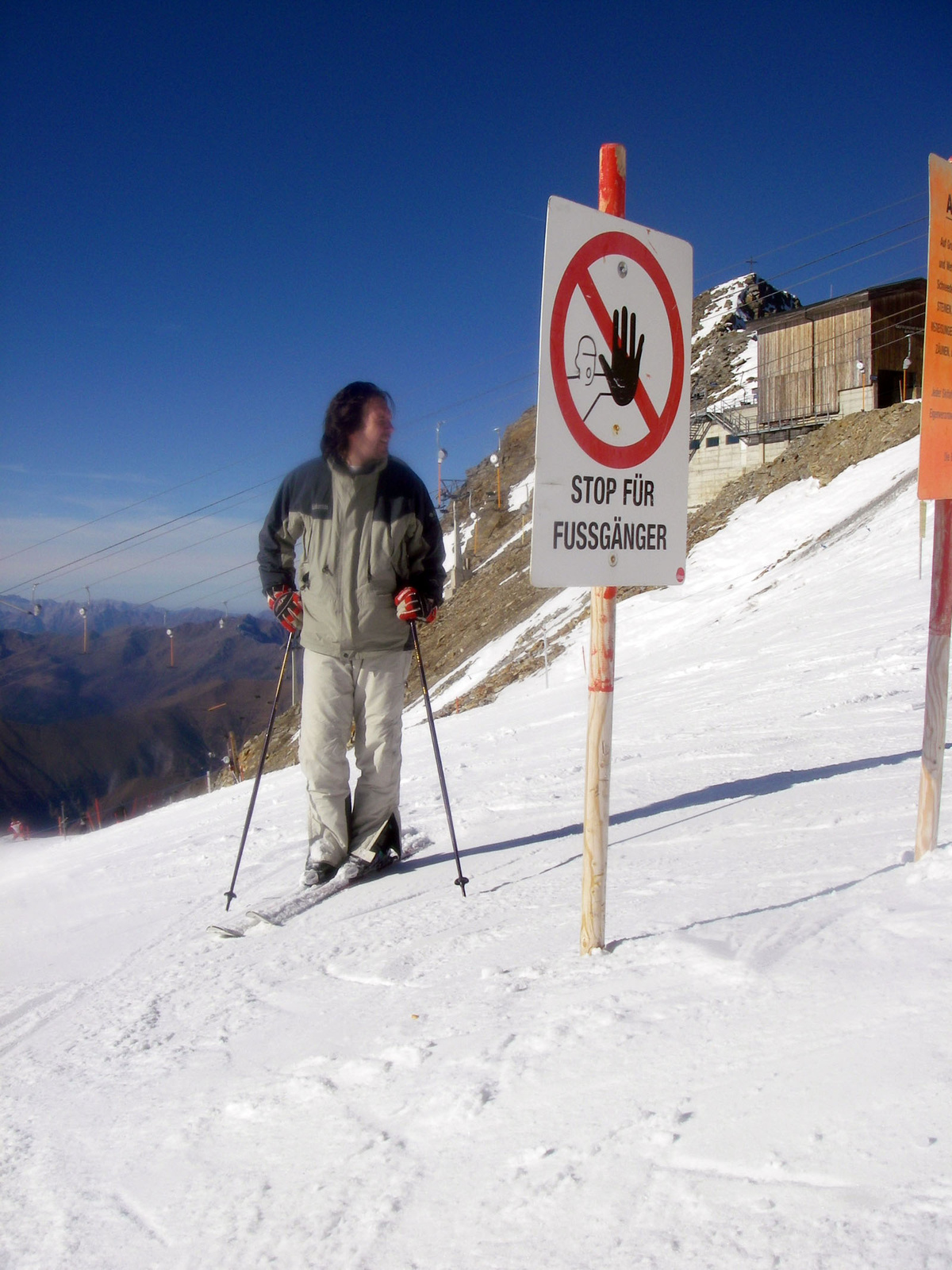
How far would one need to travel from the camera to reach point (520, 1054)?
2049mm

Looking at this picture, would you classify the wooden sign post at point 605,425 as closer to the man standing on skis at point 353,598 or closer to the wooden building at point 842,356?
the man standing on skis at point 353,598

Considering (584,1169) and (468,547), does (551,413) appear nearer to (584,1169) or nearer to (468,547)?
(584,1169)

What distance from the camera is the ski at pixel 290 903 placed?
352 centimetres

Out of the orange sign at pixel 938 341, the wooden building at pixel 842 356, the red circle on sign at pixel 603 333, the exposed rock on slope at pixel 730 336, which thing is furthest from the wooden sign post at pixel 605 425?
the exposed rock on slope at pixel 730 336

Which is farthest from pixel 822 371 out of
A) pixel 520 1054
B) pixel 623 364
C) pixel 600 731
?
pixel 520 1054

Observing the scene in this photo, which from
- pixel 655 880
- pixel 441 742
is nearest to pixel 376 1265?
pixel 655 880

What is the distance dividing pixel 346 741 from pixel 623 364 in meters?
2.40

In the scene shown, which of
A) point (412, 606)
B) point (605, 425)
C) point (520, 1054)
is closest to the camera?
point (520, 1054)

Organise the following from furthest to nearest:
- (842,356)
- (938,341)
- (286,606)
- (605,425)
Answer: (842,356) < (286,606) < (938,341) < (605,425)

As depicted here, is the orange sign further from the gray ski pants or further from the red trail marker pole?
the gray ski pants

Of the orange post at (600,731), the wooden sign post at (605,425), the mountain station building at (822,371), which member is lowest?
the orange post at (600,731)

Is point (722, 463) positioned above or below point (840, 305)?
below

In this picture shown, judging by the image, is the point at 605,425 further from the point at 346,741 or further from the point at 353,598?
the point at 346,741

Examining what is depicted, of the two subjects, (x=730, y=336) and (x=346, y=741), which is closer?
(x=346, y=741)
